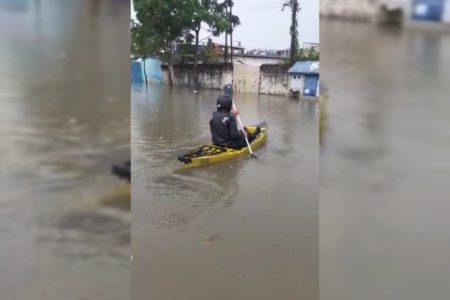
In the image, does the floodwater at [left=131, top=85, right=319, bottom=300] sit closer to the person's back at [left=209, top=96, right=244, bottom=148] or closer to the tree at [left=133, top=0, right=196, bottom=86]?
the person's back at [left=209, top=96, right=244, bottom=148]

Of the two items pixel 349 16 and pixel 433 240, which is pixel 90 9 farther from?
pixel 433 240

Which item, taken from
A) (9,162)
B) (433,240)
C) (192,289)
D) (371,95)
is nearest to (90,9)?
(9,162)

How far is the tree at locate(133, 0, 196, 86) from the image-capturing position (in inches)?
132

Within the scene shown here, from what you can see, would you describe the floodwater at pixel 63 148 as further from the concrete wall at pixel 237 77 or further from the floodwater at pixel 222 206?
the concrete wall at pixel 237 77

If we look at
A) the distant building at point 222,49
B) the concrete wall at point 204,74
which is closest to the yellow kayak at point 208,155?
the concrete wall at point 204,74

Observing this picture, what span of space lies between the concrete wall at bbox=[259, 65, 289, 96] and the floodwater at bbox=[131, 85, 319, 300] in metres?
0.10

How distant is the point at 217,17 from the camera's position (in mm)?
3488

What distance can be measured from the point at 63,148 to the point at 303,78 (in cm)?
212

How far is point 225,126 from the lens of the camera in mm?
3736

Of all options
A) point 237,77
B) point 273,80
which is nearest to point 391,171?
point 273,80

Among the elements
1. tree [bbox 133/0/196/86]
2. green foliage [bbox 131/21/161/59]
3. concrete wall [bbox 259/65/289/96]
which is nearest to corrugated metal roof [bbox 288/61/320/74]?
concrete wall [bbox 259/65/289/96]

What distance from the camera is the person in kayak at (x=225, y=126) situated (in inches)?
146

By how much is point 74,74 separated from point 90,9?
28cm

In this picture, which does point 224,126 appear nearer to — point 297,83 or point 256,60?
point 256,60
